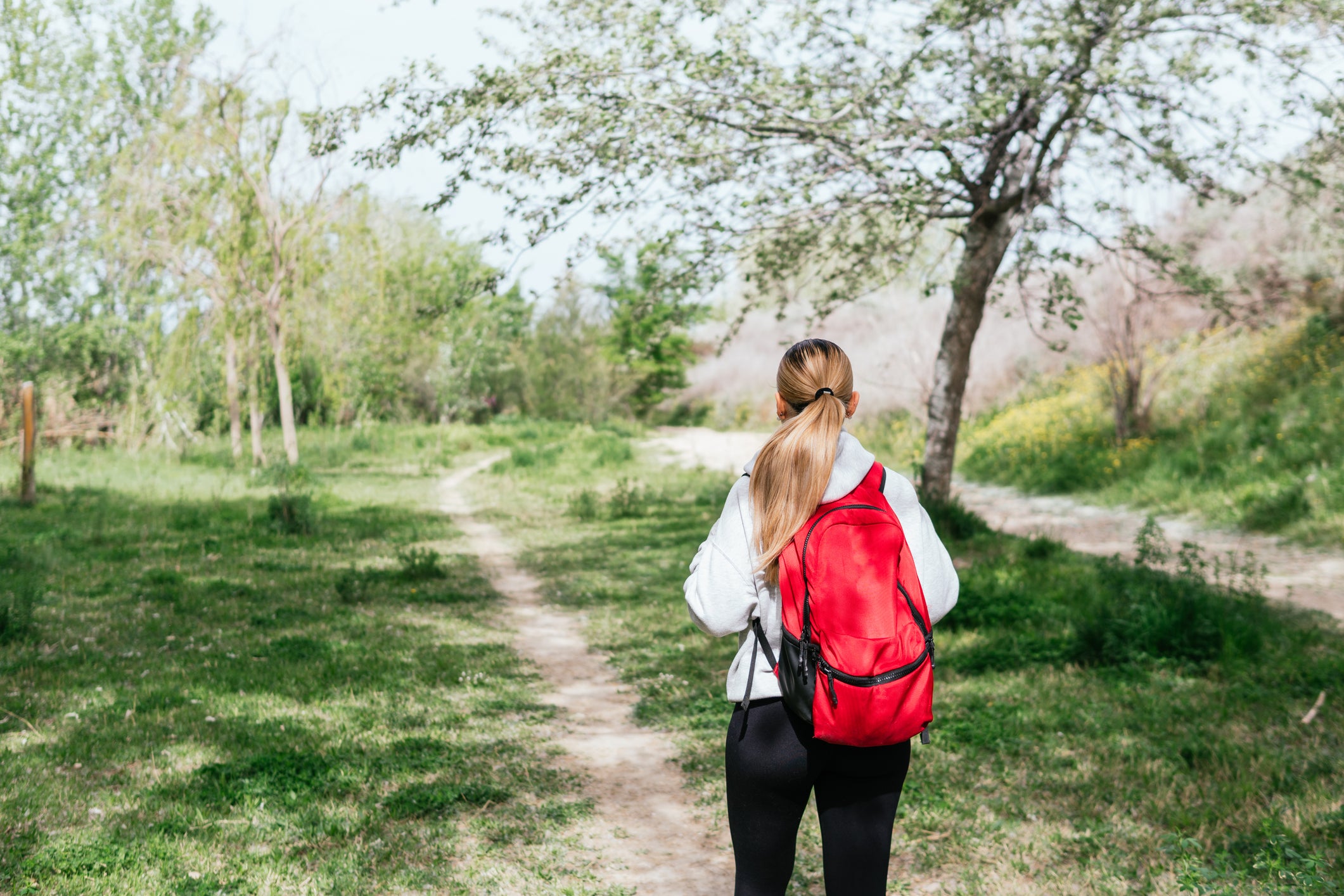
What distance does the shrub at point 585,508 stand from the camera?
1384cm

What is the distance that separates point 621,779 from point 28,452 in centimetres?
1124

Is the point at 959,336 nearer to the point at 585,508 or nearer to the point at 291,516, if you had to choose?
the point at 585,508

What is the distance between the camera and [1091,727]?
17.1ft

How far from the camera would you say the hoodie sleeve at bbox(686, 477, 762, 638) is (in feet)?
7.19

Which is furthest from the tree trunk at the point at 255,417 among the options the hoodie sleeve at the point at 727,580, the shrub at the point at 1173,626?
the hoodie sleeve at the point at 727,580

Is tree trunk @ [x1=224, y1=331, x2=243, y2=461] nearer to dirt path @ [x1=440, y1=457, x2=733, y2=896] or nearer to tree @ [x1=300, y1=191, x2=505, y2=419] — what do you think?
tree @ [x1=300, y1=191, x2=505, y2=419]

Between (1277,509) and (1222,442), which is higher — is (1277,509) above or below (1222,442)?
below

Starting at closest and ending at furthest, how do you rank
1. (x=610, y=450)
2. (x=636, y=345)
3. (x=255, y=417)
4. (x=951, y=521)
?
(x=951, y=521)
(x=255, y=417)
(x=610, y=450)
(x=636, y=345)

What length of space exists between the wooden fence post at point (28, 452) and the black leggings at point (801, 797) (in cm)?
1255

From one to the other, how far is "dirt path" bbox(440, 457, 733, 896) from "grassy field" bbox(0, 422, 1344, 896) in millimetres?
137

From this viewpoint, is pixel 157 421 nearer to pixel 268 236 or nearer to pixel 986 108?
pixel 268 236

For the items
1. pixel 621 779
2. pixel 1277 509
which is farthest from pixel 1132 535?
pixel 621 779

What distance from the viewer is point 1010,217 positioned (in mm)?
9664

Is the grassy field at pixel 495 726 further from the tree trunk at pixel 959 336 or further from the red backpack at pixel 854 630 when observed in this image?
the red backpack at pixel 854 630
